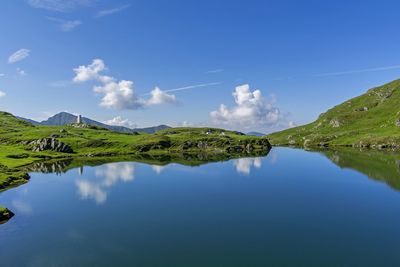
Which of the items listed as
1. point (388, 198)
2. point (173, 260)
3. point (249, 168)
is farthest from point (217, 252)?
point (249, 168)

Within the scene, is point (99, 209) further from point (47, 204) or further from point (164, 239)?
point (164, 239)

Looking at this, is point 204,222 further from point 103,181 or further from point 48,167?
point 48,167

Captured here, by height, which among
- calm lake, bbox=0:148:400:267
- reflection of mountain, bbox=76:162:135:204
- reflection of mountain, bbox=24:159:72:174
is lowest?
calm lake, bbox=0:148:400:267

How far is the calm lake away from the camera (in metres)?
44.8

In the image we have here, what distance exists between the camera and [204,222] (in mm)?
61719

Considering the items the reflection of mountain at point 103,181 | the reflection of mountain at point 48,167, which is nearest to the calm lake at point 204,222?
the reflection of mountain at point 103,181

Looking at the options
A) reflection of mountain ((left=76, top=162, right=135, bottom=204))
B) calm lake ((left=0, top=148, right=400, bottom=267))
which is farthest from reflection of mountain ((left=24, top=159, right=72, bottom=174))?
calm lake ((left=0, top=148, right=400, bottom=267))

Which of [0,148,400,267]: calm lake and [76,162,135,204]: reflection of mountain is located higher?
[76,162,135,204]: reflection of mountain

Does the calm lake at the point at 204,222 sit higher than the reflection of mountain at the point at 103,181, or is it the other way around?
the reflection of mountain at the point at 103,181

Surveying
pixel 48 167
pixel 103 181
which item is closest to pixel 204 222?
pixel 103 181

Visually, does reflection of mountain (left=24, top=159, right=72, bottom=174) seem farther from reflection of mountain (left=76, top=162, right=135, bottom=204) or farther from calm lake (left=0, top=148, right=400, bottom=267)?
calm lake (left=0, top=148, right=400, bottom=267)

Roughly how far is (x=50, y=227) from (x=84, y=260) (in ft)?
65.1

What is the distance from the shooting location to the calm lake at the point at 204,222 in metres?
44.8

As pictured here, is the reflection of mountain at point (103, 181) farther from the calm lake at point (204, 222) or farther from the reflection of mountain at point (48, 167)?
the reflection of mountain at point (48, 167)
